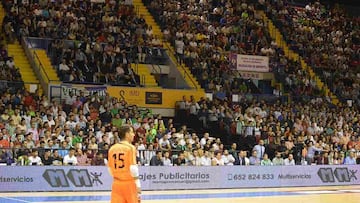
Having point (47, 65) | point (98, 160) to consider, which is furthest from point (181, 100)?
point (98, 160)

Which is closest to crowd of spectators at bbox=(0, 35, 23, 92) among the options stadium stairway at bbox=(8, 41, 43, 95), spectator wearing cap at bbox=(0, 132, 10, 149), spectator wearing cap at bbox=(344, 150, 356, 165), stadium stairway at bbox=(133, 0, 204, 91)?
stadium stairway at bbox=(8, 41, 43, 95)

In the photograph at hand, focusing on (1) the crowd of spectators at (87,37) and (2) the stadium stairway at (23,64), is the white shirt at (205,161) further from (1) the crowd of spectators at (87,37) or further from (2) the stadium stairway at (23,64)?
(2) the stadium stairway at (23,64)

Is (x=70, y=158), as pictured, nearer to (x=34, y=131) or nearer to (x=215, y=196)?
(x=34, y=131)

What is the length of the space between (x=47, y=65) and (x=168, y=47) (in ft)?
22.6

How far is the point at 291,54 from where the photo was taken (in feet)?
125

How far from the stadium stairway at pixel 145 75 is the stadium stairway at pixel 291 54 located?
991 centimetres

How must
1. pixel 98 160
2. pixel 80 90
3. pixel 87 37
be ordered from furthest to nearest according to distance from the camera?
pixel 87 37 → pixel 80 90 → pixel 98 160

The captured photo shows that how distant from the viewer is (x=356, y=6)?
154 feet

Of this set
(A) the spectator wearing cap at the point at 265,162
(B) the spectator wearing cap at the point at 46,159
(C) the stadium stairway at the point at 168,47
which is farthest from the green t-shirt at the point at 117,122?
(C) the stadium stairway at the point at 168,47

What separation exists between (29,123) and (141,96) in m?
7.95

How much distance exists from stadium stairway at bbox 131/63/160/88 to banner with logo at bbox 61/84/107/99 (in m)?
2.96

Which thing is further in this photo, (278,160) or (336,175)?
(336,175)

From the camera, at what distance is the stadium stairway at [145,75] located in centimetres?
2998

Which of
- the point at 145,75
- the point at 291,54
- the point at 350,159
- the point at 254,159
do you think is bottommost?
the point at 350,159
